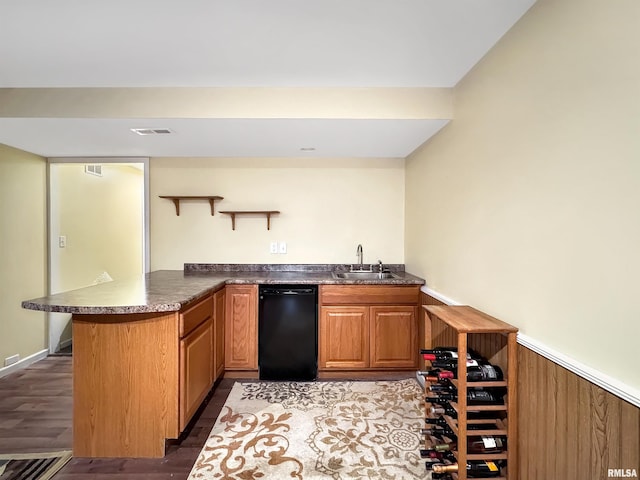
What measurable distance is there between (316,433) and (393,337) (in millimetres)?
1122

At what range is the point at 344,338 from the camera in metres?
2.80

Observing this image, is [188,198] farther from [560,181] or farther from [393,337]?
[560,181]

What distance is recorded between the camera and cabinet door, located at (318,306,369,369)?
279 centimetres

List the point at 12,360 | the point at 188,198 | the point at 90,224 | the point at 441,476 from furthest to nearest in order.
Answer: the point at 90,224 → the point at 188,198 → the point at 12,360 → the point at 441,476

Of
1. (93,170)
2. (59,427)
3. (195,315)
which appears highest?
(93,170)

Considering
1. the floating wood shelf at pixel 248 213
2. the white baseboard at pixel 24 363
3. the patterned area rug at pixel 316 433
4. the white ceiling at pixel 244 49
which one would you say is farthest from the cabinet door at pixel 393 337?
the white baseboard at pixel 24 363

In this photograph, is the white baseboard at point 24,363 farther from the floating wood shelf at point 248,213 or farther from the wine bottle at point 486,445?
the wine bottle at point 486,445

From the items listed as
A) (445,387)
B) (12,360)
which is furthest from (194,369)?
(12,360)

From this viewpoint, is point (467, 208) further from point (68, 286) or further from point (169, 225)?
point (68, 286)

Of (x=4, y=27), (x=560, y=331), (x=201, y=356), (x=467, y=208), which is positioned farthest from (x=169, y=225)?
(x=560, y=331)

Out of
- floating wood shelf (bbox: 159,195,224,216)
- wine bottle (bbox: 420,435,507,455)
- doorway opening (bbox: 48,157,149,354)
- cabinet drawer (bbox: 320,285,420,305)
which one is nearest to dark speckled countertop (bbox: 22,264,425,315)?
cabinet drawer (bbox: 320,285,420,305)

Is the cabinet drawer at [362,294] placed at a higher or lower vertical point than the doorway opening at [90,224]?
lower

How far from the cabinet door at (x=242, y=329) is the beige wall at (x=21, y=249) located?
6.90 ft

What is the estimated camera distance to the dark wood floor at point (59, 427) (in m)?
1.72
